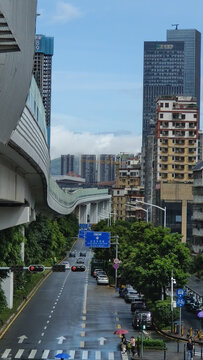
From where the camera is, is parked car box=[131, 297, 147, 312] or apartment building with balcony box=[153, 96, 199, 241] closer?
parked car box=[131, 297, 147, 312]

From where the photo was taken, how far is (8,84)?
58.2ft

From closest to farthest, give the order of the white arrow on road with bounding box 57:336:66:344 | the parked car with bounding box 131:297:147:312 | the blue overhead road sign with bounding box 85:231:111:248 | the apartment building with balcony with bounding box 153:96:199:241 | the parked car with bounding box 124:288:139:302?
the white arrow on road with bounding box 57:336:66:344 < the parked car with bounding box 131:297:147:312 < the parked car with bounding box 124:288:139:302 < the blue overhead road sign with bounding box 85:231:111:248 < the apartment building with balcony with bounding box 153:96:199:241

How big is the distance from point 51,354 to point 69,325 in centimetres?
1093

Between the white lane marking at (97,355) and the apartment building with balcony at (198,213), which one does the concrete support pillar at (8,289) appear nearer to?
the white lane marking at (97,355)

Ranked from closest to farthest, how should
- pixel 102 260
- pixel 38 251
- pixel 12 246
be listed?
pixel 12 246 < pixel 38 251 < pixel 102 260

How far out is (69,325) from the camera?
50.3 meters

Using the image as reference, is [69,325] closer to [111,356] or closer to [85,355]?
[85,355]

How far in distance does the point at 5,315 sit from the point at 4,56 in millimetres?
39117

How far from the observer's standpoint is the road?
133ft

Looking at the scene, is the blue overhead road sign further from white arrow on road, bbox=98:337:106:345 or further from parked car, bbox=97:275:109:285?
white arrow on road, bbox=98:337:106:345

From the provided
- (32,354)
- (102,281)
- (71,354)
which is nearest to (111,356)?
(71,354)

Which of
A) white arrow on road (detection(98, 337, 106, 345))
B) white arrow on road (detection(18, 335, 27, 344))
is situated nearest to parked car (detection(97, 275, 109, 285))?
white arrow on road (detection(18, 335, 27, 344))

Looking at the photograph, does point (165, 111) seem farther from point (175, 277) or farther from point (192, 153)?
point (175, 277)

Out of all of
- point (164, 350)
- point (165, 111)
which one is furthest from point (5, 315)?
point (165, 111)
